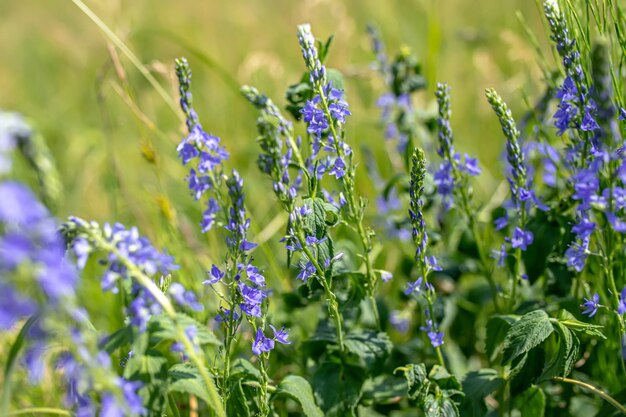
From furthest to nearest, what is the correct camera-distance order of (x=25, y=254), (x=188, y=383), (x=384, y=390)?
(x=384, y=390) → (x=188, y=383) → (x=25, y=254)

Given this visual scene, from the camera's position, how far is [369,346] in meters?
2.04

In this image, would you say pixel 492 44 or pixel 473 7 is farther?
pixel 473 7

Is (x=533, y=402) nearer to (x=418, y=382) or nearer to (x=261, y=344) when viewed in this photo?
(x=418, y=382)

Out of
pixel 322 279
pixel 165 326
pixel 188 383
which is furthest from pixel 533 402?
pixel 165 326

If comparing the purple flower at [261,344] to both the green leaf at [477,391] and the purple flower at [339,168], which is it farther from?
the green leaf at [477,391]

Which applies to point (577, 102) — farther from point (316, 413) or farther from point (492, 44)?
point (492, 44)

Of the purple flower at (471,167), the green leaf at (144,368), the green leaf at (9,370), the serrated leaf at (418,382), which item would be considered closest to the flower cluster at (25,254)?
the green leaf at (9,370)

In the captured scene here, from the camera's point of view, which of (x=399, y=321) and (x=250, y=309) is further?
(x=399, y=321)

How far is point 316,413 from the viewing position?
180cm

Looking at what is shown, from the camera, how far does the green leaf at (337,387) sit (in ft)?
6.39

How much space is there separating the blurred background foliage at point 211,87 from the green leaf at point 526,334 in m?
1.11

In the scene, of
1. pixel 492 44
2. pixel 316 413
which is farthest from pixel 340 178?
pixel 492 44

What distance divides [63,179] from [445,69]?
275 cm

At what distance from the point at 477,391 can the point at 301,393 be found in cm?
50
